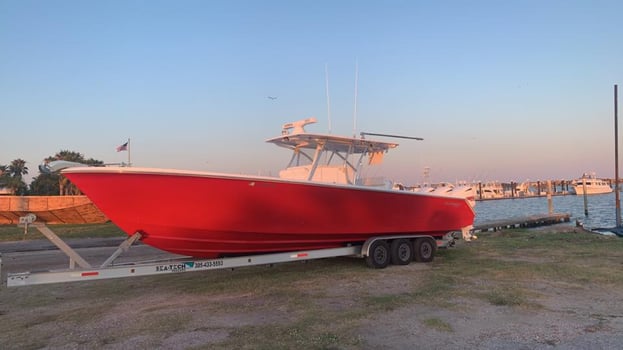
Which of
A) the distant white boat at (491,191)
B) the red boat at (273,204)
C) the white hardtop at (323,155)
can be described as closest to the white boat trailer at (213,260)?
the red boat at (273,204)

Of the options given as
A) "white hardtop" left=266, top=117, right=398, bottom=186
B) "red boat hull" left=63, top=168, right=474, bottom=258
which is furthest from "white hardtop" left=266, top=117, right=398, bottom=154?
"red boat hull" left=63, top=168, right=474, bottom=258

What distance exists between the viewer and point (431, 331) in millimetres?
4516

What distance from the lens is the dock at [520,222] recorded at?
73.8 ft

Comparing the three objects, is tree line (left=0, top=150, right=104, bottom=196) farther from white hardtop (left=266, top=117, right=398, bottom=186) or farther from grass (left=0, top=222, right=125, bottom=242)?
white hardtop (left=266, top=117, right=398, bottom=186)

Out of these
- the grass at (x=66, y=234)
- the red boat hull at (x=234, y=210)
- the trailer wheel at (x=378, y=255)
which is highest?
the red boat hull at (x=234, y=210)

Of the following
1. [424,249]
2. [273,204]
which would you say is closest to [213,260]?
[273,204]

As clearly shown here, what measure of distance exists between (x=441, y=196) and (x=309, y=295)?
4102mm

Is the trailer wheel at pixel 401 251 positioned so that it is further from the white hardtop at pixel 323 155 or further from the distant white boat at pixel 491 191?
the distant white boat at pixel 491 191

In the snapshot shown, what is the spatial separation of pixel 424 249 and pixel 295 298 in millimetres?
4013

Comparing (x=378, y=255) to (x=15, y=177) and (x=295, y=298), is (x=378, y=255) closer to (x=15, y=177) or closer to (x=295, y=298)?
(x=295, y=298)

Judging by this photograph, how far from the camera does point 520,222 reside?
25.4 meters

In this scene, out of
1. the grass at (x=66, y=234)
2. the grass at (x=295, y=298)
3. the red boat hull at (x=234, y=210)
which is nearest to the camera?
the grass at (x=295, y=298)

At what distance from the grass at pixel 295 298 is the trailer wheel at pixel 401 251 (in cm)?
24

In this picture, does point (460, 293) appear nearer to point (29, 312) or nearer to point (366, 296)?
point (366, 296)
